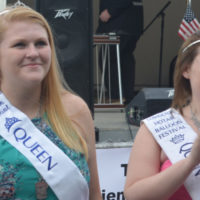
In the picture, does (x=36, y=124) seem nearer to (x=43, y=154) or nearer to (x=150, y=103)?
(x=43, y=154)

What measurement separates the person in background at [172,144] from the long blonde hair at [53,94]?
235 millimetres

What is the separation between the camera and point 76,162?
180 centimetres

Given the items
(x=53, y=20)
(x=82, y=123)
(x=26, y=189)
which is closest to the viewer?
(x=26, y=189)

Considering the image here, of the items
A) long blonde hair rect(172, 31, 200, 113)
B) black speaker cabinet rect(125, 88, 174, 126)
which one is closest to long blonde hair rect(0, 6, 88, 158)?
long blonde hair rect(172, 31, 200, 113)

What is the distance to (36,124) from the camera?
1825 mm

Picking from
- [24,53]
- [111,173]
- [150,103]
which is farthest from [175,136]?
[150,103]

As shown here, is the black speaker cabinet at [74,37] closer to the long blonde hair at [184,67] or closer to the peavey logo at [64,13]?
the peavey logo at [64,13]

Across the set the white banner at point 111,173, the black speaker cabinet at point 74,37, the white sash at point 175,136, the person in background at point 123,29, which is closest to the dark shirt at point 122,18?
the person in background at point 123,29

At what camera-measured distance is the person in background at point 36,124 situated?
5.55 feet

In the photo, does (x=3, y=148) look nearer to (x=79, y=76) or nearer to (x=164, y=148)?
(x=164, y=148)

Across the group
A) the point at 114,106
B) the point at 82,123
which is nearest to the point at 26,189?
the point at 82,123

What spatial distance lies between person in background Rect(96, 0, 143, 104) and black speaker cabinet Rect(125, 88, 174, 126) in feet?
4.79

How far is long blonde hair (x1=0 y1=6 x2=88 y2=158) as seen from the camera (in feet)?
5.75

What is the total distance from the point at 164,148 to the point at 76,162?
34 cm
